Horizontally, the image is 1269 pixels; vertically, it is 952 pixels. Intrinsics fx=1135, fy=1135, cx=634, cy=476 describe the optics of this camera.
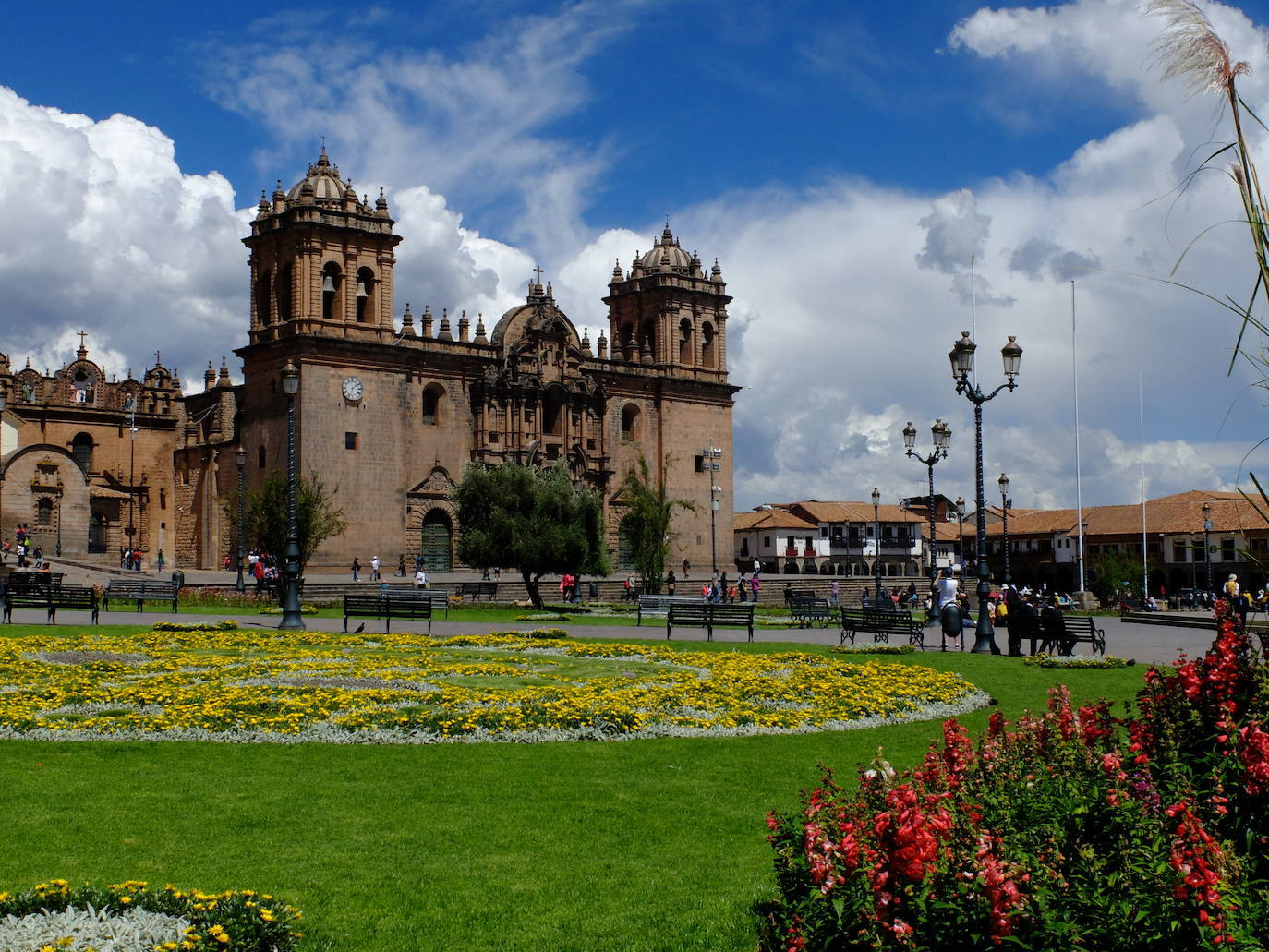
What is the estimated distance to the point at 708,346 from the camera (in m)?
61.0

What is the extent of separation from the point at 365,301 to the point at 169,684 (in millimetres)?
37913

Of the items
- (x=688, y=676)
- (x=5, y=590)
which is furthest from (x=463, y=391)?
(x=688, y=676)

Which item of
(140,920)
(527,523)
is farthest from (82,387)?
(140,920)

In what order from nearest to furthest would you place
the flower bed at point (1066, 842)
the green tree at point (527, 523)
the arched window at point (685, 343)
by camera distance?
the flower bed at point (1066, 842) < the green tree at point (527, 523) < the arched window at point (685, 343)

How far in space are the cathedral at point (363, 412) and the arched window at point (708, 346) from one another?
0.14 meters

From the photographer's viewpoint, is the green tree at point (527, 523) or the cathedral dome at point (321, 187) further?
the cathedral dome at point (321, 187)

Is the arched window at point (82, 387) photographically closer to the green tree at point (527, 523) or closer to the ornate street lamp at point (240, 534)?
the ornate street lamp at point (240, 534)

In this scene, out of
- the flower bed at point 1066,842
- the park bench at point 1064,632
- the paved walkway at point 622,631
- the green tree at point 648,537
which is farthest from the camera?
the green tree at point 648,537

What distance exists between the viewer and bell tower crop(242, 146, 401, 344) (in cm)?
4638

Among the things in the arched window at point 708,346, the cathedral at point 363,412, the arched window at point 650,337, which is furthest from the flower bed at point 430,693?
the arched window at point 708,346

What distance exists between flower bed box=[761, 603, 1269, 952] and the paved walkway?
16.7 m

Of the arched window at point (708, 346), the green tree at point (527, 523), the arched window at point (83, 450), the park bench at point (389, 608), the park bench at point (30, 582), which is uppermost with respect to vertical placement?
the arched window at point (708, 346)

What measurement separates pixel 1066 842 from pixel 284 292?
47835 millimetres

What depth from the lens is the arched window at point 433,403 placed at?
5016 cm
